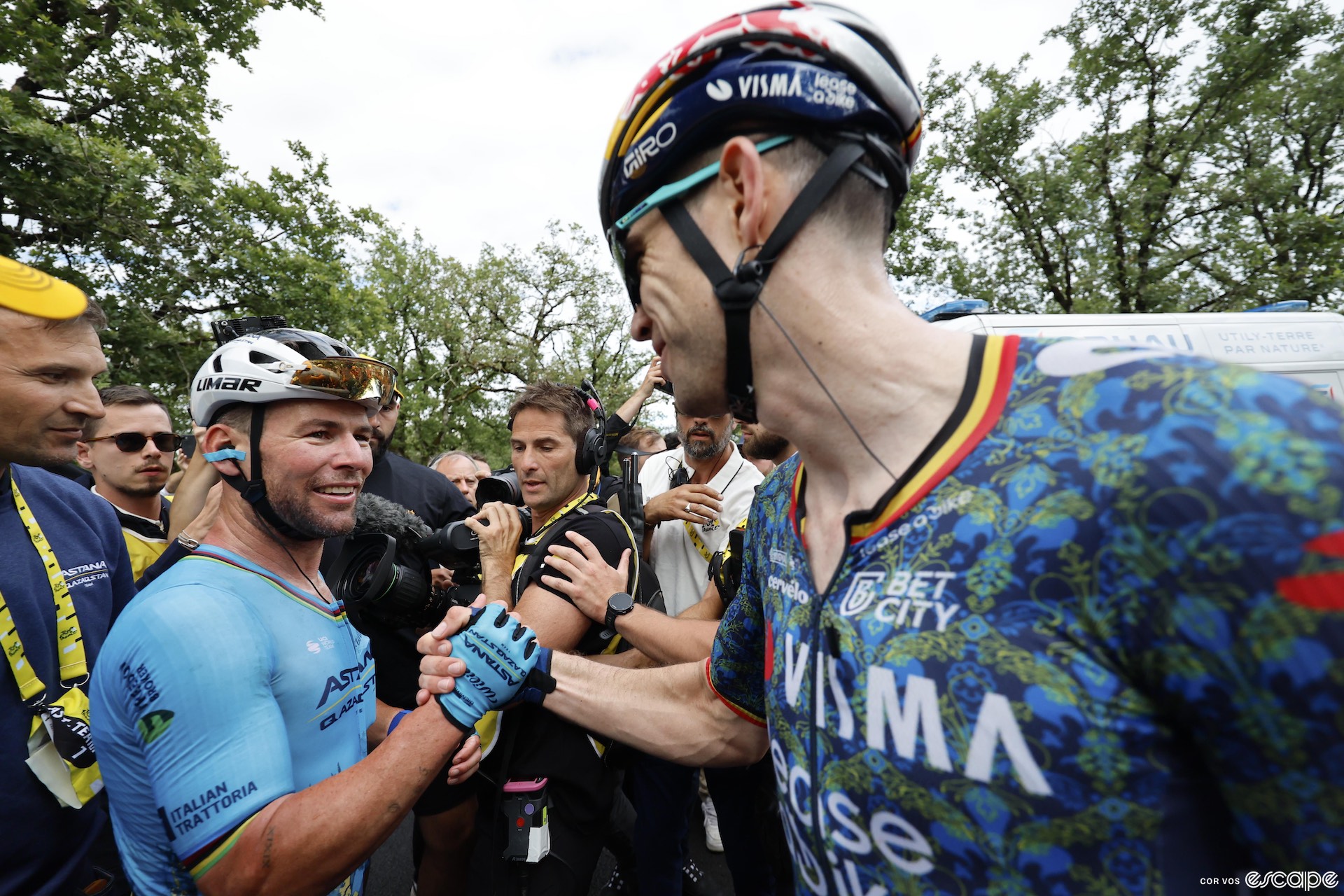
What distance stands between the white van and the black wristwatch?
3.96 m

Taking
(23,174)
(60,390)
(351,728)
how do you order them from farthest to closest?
(23,174) → (60,390) → (351,728)

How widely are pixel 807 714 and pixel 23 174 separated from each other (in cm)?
1449

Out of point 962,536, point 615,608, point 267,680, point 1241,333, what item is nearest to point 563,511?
point 615,608

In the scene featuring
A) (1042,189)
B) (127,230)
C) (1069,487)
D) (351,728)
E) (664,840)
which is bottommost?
(664,840)

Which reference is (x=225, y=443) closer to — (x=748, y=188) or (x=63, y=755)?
(x=63, y=755)

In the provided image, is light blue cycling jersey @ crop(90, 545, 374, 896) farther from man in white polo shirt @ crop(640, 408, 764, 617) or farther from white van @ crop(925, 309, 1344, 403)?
white van @ crop(925, 309, 1344, 403)

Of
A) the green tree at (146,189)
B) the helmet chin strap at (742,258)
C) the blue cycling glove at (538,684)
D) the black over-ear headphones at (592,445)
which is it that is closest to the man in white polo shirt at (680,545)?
the black over-ear headphones at (592,445)

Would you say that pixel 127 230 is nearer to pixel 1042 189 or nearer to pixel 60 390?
pixel 60 390

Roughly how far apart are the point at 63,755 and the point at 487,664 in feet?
5.57

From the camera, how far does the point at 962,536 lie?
1.04m

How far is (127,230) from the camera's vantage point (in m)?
11.7

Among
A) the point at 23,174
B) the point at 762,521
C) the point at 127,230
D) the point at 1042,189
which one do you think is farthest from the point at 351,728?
the point at 1042,189

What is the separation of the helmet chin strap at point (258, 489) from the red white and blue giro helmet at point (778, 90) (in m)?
1.77

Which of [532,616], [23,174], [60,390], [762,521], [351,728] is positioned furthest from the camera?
[23,174]
